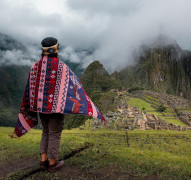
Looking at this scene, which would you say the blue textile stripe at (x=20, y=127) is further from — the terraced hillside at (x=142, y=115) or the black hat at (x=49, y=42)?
the terraced hillside at (x=142, y=115)

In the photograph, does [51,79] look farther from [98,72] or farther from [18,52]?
[18,52]

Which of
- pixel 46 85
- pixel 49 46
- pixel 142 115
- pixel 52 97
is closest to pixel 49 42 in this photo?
pixel 49 46

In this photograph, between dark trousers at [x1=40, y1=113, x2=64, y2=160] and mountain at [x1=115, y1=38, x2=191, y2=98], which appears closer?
dark trousers at [x1=40, y1=113, x2=64, y2=160]

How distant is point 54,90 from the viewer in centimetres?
268

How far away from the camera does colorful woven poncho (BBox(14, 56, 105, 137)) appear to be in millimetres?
2650

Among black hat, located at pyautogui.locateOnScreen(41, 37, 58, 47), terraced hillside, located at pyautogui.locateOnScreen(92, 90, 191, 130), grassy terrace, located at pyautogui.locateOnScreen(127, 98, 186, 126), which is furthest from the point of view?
grassy terrace, located at pyautogui.locateOnScreen(127, 98, 186, 126)

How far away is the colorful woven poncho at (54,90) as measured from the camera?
8.70 ft

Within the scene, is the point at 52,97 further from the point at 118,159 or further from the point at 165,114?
the point at 165,114

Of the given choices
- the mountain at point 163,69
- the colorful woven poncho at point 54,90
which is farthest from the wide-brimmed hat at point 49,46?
the mountain at point 163,69

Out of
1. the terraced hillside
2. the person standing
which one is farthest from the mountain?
the person standing

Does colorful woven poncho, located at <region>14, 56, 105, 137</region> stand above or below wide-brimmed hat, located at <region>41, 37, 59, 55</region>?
below

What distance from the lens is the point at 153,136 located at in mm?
6035

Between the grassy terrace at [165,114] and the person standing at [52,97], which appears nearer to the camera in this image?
the person standing at [52,97]

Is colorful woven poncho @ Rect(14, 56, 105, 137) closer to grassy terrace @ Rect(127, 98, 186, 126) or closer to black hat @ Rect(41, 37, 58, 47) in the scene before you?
black hat @ Rect(41, 37, 58, 47)
